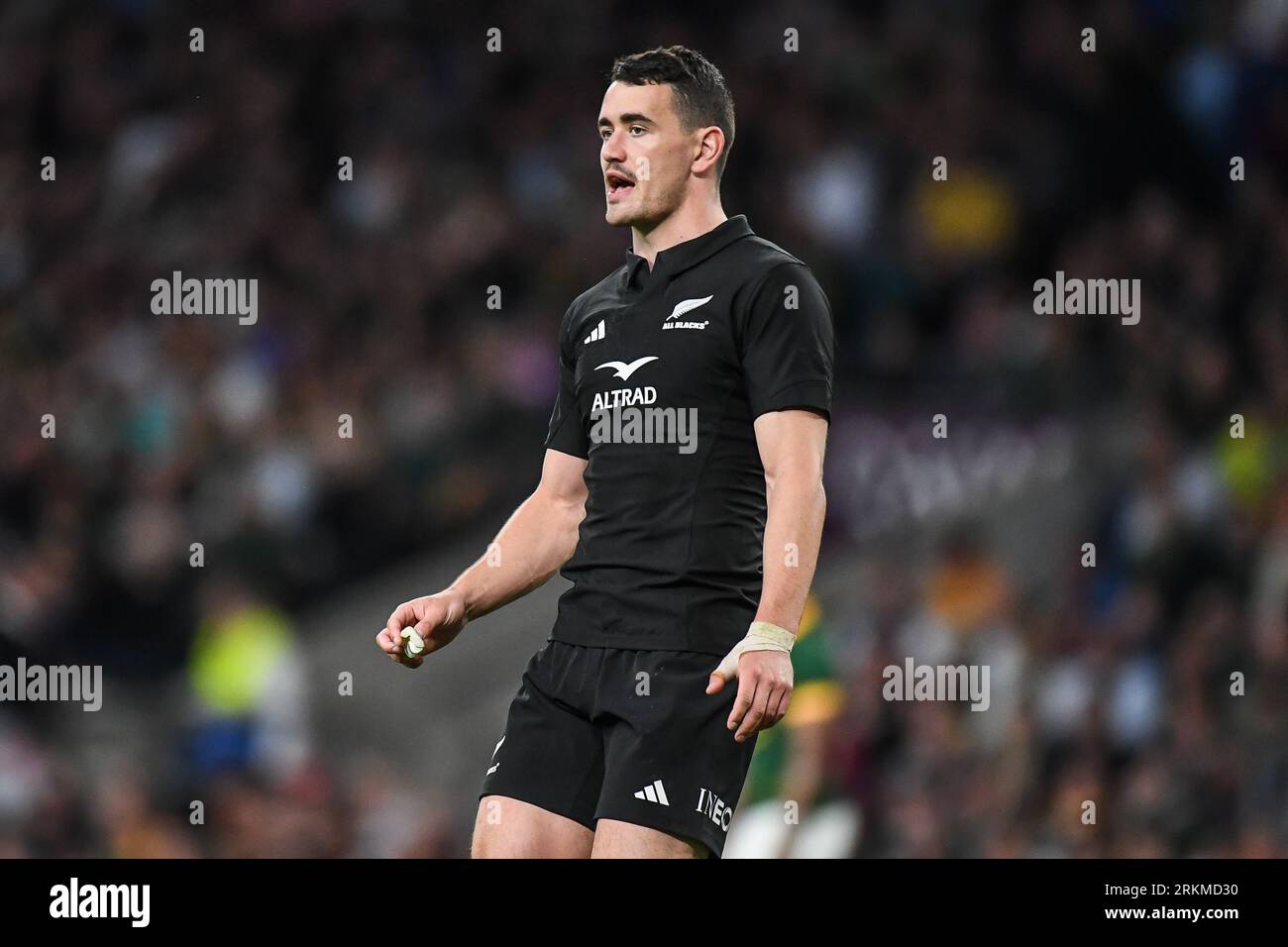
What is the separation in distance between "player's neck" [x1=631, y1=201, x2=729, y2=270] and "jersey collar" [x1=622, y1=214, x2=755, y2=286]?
14 mm

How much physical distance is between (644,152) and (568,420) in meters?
0.68

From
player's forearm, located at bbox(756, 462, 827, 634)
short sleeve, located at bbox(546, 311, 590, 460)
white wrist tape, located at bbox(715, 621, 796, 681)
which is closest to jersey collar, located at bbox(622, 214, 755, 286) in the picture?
short sleeve, located at bbox(546, 311, 590, 460)

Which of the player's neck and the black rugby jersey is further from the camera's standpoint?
the player's neck

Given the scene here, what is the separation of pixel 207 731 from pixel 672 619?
5.96 m

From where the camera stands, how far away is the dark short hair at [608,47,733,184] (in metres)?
4.32

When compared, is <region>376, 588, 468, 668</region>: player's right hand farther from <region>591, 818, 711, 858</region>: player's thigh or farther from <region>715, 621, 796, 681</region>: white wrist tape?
<region>715, 621, 796, 681</region>: white wrist tape

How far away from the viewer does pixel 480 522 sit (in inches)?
403

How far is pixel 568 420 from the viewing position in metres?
4.57

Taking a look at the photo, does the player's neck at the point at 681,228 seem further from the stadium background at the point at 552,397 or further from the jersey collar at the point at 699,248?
the stadium background at the point at 552,397

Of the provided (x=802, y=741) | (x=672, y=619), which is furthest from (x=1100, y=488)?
(x=672, y=619)

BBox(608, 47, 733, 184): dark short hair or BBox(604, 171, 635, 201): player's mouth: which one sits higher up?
BBox(608, 47, 733, 184): dark short hair

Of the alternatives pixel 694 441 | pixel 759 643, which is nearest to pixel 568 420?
pixel 694 441

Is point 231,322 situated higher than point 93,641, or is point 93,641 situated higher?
point 231,322
